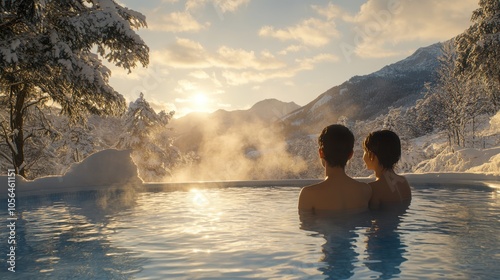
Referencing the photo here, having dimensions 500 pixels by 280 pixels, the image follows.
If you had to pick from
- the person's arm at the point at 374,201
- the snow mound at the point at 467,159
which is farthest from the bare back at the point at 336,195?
the snow mound at the point at 467,159

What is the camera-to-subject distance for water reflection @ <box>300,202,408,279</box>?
356 centimetres

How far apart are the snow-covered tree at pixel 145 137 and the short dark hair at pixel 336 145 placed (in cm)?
2496

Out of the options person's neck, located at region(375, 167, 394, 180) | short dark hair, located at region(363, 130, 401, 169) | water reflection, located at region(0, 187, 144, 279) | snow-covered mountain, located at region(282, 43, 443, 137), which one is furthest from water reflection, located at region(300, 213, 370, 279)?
snow-covered mountain, located at region(282, 43, 443, 137)

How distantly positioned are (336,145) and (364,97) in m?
164

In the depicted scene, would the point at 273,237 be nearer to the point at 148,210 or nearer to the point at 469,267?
the point at 469,267

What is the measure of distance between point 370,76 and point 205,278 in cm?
18765

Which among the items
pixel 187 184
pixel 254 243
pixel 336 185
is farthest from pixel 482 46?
pixel 254 243

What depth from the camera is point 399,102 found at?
14375 cm

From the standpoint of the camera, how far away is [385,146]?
17.8 ft

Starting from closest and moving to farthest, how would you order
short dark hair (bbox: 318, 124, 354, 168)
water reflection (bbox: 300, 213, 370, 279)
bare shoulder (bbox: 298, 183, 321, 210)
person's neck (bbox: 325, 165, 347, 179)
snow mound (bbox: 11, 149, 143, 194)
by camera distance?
1. water reflection (bbox: 300, 213, 370, 279)
2. short dark hair (bbox: 318, 124, 354, 168)
3. person's neck (bbox: 325, 165, 347, 179)
4. bare shoulder (bbox: 298, 183, 321, 210)
5. snow mound (bbox: 11, 149, 143, 194)

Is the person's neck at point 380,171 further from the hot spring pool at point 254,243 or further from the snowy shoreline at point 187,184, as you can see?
the snowy shoreline at point 187,184

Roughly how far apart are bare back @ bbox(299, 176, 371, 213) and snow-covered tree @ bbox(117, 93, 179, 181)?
24535 mm

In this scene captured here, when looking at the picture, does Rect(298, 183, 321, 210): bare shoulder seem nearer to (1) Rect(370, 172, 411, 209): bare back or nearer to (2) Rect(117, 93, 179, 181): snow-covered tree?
(1) Rect(370, 172, 411, 209): bare back

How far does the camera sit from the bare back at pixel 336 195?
16.9 ft
